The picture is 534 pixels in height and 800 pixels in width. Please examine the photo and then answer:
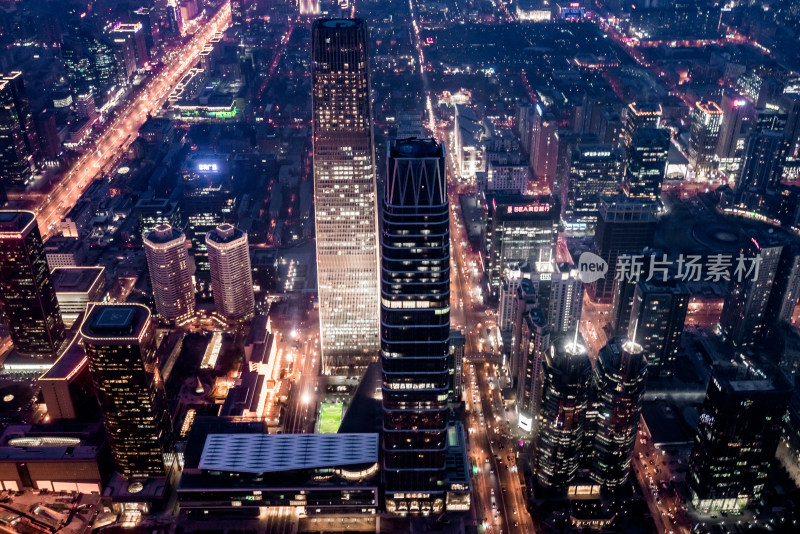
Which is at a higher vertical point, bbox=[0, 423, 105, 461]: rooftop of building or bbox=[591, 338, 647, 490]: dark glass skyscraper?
bbox=[591, 338, 647, 490]: dark glass skyscraper

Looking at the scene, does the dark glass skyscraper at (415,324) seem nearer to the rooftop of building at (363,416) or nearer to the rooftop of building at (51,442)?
the rooftop of building at (363,416)

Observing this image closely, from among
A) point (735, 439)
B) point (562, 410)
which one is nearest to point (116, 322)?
point (562, 410)

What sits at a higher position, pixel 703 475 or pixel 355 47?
pixel 355 47

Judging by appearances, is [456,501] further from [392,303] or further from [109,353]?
[109,353]

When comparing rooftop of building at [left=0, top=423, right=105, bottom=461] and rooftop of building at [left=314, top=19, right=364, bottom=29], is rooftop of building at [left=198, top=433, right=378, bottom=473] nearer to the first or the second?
rooftop of building at [left=0, top=423, right=105, bottom=461]

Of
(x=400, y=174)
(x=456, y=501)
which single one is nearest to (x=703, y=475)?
(x=456, y=501)

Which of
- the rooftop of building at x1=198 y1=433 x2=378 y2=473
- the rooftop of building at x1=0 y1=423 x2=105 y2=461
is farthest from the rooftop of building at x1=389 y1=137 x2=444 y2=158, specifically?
the rooftop of building at x1=0 y1=423 x2=105 y2=461

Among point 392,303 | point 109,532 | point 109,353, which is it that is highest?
point 392,303

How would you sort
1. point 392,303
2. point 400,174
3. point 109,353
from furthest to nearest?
point 109,353, point 392,303, point 400,174

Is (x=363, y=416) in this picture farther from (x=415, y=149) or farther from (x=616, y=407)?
(x=415, y=149)
